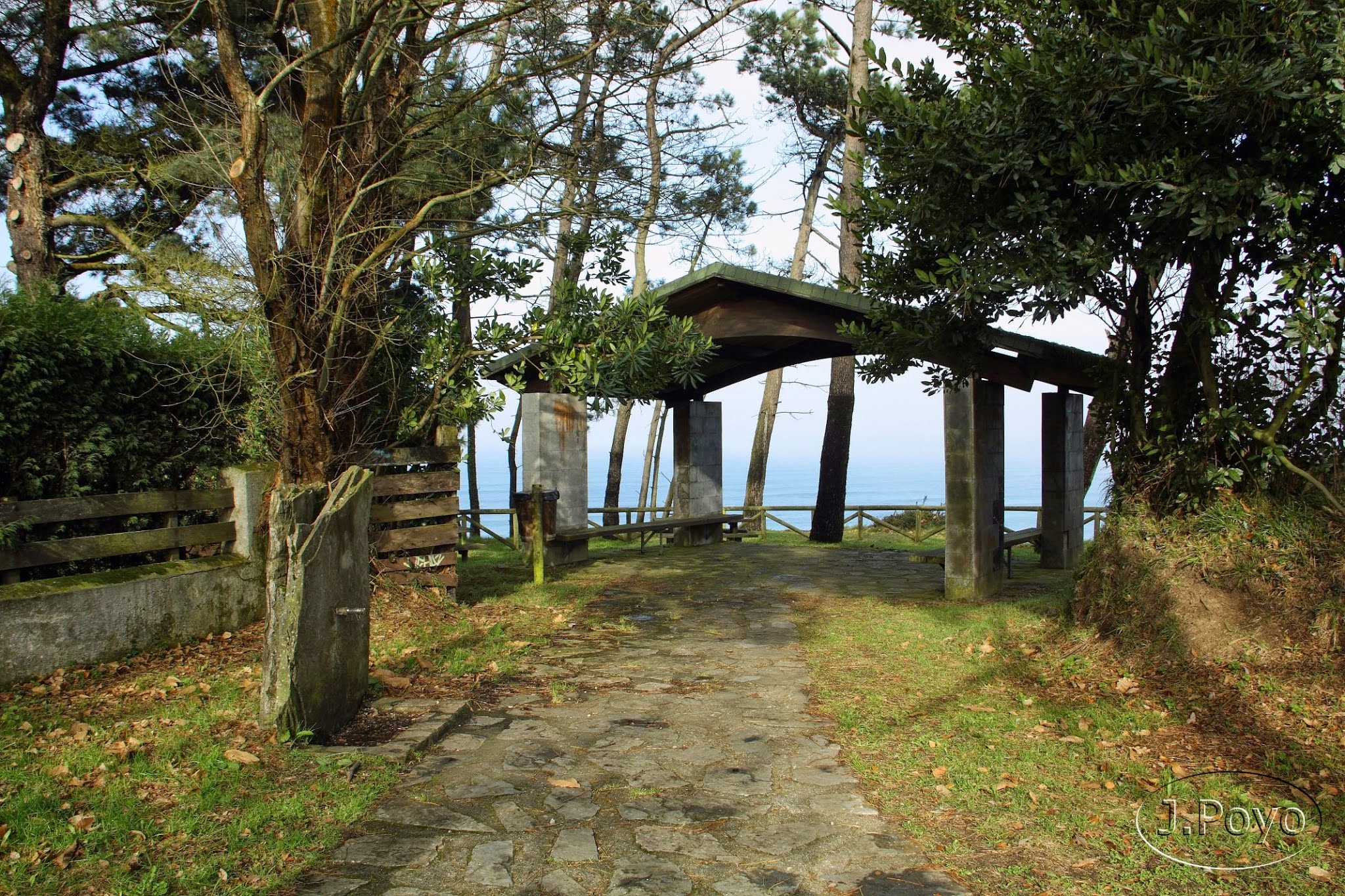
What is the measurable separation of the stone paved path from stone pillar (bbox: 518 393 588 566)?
18.7 ft

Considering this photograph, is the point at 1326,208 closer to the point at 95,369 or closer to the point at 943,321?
the point at 943,321

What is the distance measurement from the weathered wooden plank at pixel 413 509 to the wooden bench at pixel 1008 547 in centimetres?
516

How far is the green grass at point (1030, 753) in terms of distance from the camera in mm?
3729

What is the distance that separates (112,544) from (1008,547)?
9.46 m

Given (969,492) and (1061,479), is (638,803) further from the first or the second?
(1061,479)

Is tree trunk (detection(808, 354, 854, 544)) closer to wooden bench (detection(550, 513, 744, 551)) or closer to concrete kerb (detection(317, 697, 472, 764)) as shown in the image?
wooden bench (detection(550, 513, 744, 551))

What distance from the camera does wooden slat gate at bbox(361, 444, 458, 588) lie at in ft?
28.8

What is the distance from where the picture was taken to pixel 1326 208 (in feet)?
19.7

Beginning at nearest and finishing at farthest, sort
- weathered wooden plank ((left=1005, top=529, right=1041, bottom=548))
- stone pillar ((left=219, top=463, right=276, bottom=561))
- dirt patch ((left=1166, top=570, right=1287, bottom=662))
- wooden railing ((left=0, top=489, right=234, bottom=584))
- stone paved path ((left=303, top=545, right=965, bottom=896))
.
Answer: stone paved path ((left=303, top=545, right=965, bottom=896)), dirt patch ((left=1166, top=570, right=1287, bottom=662)), wooden railing ((left=0, top=489, right=234, bottom=584)), stone pillar ((left=219, top=463, right=276, bottom=561)), weathered wooden plank ((left=1005, top=529, right=1041, bottom=548))

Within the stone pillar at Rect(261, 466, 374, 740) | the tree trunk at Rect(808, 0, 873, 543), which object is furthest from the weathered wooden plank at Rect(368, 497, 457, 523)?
the tree trunk at Rect(808, 0, 873, 543)

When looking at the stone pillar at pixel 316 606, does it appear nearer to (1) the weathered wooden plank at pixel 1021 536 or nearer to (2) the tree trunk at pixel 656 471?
(1) the weathered wooden plank at pixel 1021 536

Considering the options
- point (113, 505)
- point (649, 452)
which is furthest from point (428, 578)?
point (649, 452)

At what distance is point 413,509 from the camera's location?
29.6 feet

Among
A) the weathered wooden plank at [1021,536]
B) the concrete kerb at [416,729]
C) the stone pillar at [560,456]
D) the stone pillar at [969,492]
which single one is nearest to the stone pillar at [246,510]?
the concrete kerb at [416,729]
